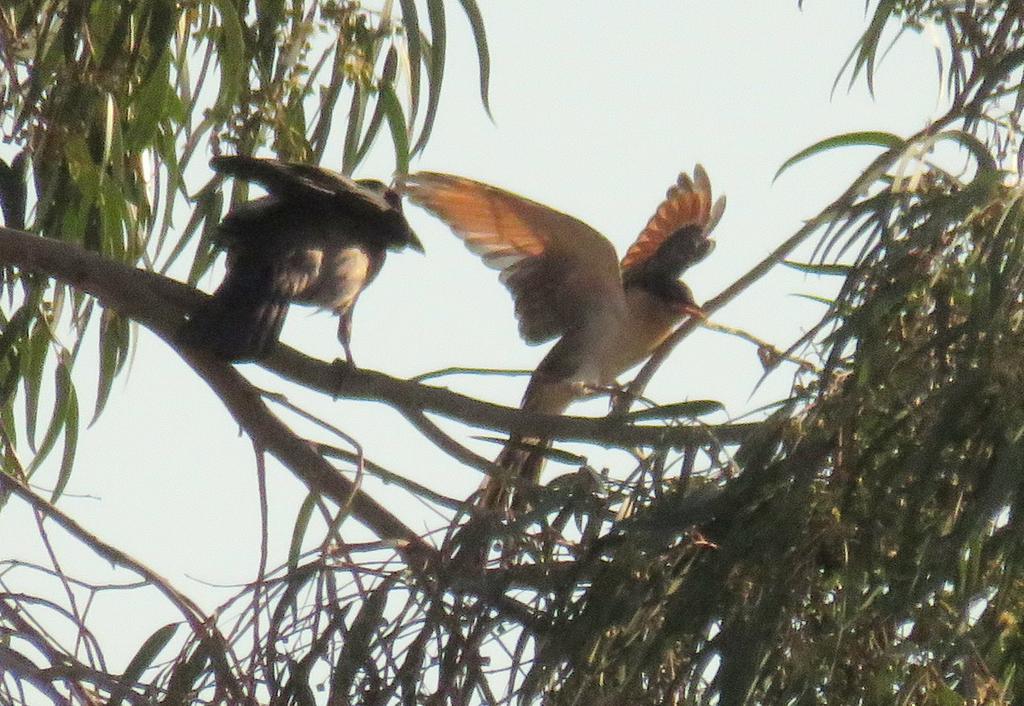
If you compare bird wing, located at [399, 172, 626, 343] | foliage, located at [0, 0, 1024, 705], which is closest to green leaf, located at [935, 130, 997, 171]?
foliage, located at [0, 0, 1024, 705]

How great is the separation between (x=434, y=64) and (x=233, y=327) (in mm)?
520

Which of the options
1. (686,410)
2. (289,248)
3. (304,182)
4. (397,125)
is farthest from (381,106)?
(686,410)

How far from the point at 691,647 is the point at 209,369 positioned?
1.14 m

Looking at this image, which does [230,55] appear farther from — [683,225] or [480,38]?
[683,225]

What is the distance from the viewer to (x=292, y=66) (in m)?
2.62

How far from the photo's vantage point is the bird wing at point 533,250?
3.37 meters

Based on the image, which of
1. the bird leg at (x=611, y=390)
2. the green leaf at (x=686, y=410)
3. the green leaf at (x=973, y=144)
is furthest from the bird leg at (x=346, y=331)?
the green leaf at (x=973, y=144)

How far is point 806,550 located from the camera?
1668 millimetres

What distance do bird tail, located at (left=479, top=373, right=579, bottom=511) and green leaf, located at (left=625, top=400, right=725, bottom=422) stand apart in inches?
6.6

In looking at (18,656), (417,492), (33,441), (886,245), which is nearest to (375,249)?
(33,441)

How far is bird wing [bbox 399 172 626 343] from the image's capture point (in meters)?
3.37

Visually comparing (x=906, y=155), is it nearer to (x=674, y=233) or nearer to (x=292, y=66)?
(x=292, y=66)

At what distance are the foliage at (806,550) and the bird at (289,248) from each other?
670 millimetres

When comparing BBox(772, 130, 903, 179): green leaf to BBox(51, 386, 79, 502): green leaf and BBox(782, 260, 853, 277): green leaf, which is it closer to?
BBox(782, 260, 853, 277): green leaf
